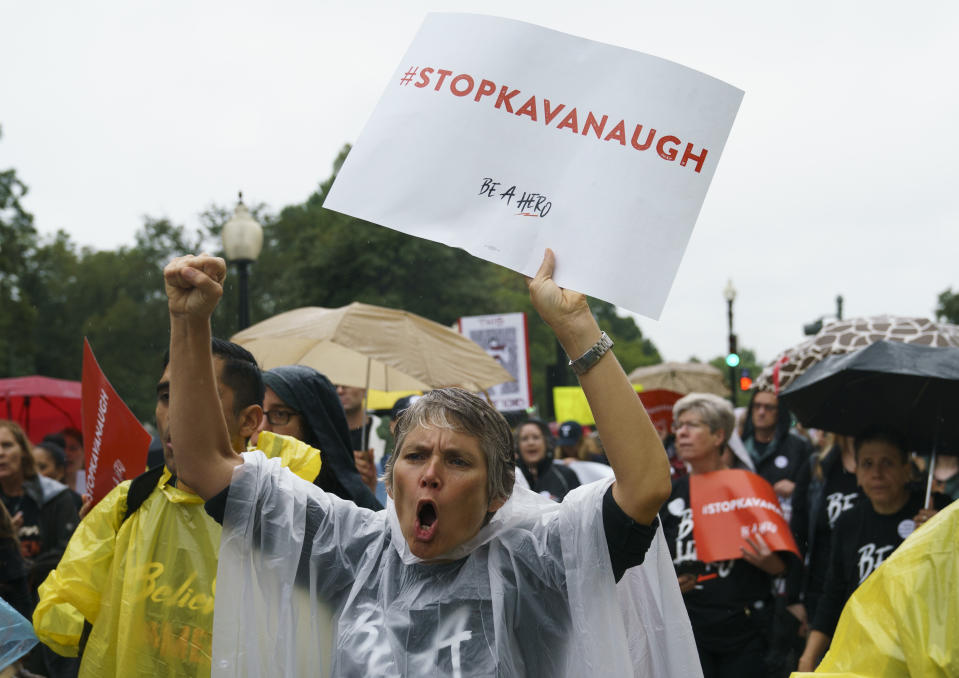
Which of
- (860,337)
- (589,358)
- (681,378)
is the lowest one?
(589,358)

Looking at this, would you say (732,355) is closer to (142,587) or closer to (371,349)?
(371,349)

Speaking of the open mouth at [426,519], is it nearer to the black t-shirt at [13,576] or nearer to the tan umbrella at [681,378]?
the black t-shirt at [13,576]

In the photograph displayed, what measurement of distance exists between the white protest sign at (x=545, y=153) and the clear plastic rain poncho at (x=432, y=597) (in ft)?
1.86

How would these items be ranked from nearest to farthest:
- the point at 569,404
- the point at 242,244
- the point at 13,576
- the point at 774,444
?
the point at 13,576 < the point at 774,444 < the point at 242,244 < the point at 569,404

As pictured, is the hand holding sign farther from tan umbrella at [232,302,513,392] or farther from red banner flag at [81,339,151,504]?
red banner flag at [81,339,151,504]

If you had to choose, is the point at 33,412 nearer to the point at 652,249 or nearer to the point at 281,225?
the point at 652,249

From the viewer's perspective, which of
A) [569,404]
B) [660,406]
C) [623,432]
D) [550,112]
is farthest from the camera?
[569,404]

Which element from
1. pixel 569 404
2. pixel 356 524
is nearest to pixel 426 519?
pixel 356 524

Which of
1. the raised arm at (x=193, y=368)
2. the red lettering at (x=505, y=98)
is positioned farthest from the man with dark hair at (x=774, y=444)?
the raised arm at (x=193, y=368)

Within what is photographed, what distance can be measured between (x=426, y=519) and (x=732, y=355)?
2305 centimetres

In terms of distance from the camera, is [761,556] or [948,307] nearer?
[761,556]

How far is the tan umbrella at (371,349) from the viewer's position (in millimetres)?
6430

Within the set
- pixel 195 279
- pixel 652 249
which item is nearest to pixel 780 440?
pixel 652 249

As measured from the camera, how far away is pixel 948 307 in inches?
2414
